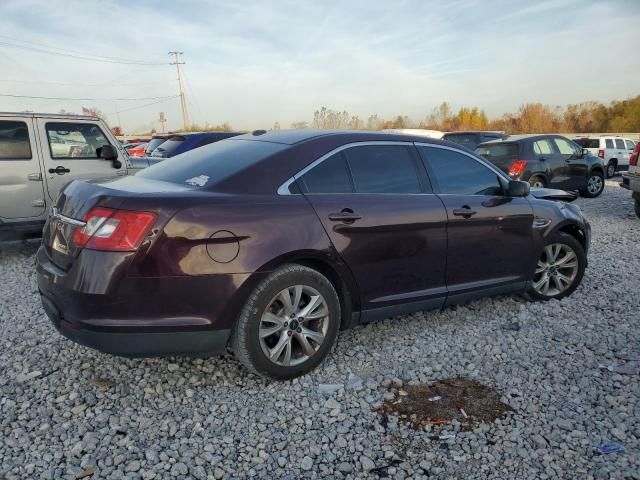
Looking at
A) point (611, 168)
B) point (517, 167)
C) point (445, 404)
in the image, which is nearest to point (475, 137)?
point (611, 168)

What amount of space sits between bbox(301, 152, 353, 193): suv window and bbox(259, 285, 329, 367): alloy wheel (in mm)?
668

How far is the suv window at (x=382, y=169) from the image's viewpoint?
11.4 ft

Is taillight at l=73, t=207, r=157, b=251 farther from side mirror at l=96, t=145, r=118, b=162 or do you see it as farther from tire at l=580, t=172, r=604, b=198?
tire at l=580, t=172, r=604, b=198

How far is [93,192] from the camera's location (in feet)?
9.44

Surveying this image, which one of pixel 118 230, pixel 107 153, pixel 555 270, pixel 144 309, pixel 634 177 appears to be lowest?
pixel 555 270

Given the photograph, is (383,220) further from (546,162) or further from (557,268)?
(546,162)

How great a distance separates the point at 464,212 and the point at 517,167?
8123mm

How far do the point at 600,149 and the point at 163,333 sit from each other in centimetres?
2077

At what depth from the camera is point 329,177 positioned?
3326mm

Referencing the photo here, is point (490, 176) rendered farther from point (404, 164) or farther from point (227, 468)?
point (227, 468)

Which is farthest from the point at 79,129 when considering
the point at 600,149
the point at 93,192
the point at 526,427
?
the point at 600,149

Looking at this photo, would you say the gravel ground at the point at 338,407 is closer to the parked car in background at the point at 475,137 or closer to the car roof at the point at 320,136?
the car roof at the point at 320,136

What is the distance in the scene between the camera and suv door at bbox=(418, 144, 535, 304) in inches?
152

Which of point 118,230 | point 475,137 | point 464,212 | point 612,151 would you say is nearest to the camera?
point 118,230
